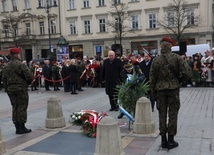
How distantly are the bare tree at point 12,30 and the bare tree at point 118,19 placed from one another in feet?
48.2

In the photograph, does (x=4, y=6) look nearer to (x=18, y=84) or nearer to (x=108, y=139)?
(x=18, y=84)

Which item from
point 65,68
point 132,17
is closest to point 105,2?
point 132,17

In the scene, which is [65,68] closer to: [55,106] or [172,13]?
[55,106]

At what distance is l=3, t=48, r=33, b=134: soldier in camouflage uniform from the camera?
23.0 ft

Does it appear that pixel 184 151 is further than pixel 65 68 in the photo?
No

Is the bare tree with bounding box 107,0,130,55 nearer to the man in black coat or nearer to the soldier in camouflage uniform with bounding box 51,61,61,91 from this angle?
the soldier in camouflage uniform with bounding box 51,61,61,91

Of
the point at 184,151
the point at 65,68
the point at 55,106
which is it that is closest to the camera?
the point at 184,151

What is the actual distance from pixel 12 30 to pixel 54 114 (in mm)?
43169

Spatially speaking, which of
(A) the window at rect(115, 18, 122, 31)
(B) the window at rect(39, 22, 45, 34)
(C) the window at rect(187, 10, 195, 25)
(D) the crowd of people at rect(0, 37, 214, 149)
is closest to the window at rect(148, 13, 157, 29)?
(A) the window at rect(115, 18, 122, 31)

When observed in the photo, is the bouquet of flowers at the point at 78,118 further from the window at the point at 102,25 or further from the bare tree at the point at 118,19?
the window at the point at 102,25

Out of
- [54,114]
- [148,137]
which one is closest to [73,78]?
[54,114]

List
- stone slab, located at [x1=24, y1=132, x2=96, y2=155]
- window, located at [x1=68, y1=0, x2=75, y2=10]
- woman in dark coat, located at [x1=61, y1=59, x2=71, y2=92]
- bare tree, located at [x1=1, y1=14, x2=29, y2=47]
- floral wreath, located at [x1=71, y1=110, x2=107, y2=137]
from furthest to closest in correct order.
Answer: bare tree, located at [x1=1, y1=14, x2=29, y2=47], window, located at [x1=68, y1=0, x2=75, y2=10], woman in dark coat, located at [x1=61, y1=59, x2=71, y2=92], floral wreath, located at [x1=71, y1=110, x2=107, y2=137], stone slab, located at [x1=24, y1=132, x2=96, y2=155]

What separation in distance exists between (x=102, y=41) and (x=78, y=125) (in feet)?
116

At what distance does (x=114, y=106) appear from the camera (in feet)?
31.8
